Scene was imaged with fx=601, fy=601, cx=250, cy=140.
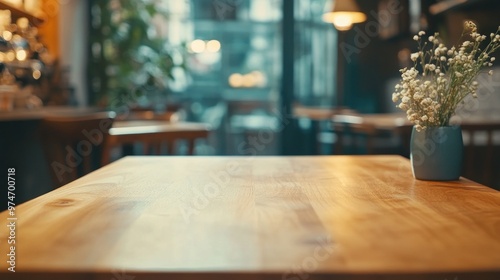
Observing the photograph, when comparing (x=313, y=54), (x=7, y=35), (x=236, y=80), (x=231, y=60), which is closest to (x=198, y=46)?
(x=231, y=60)

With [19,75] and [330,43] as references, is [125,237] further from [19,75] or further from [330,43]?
[330,43]

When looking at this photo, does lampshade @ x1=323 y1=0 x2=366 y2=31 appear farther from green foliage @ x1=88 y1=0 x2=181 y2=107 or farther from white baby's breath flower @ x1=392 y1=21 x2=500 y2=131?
white baby's breath flower @ x1=392 y1=21 x2=500 y2=131

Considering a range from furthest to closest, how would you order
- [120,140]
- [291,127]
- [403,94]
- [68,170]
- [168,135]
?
1. [291,127]
2. [168,135]
3. [120,140]
4. [68,170]
5. [403,94]

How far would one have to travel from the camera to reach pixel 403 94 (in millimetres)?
1539

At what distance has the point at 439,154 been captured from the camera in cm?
153

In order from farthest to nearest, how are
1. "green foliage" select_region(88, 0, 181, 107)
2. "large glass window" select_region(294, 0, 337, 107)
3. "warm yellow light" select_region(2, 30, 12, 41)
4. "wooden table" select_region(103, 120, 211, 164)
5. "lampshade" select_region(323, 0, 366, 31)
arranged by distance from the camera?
"large glass window" select_region(294, 0, 337, 107)
"green foliage" select_region(88, 0, 181, 107)
"lampshade" select_region(323, 0, 366, 31)
"warm yellow light" select_region(2, 30, 12, 41)
"wooden table" select_region(103, 120, 211, 164)

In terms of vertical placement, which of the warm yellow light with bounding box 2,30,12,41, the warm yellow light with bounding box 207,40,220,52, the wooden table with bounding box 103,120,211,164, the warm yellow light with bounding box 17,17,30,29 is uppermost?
the warm yellow light with bounding box 17,17,30,29

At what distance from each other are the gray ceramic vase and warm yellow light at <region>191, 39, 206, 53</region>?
644 centimetres

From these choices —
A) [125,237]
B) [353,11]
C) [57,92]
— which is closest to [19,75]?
[57,92]

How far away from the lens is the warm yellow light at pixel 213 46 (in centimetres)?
783

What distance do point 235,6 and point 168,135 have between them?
16.4 ft

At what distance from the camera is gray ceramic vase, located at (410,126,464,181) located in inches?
60.1

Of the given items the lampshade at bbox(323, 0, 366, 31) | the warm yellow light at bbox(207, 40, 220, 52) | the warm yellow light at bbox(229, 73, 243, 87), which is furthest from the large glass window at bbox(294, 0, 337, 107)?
the lampshade at bbox(323, 0, 366, 31)

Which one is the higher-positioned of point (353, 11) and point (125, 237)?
point (353, 11)
